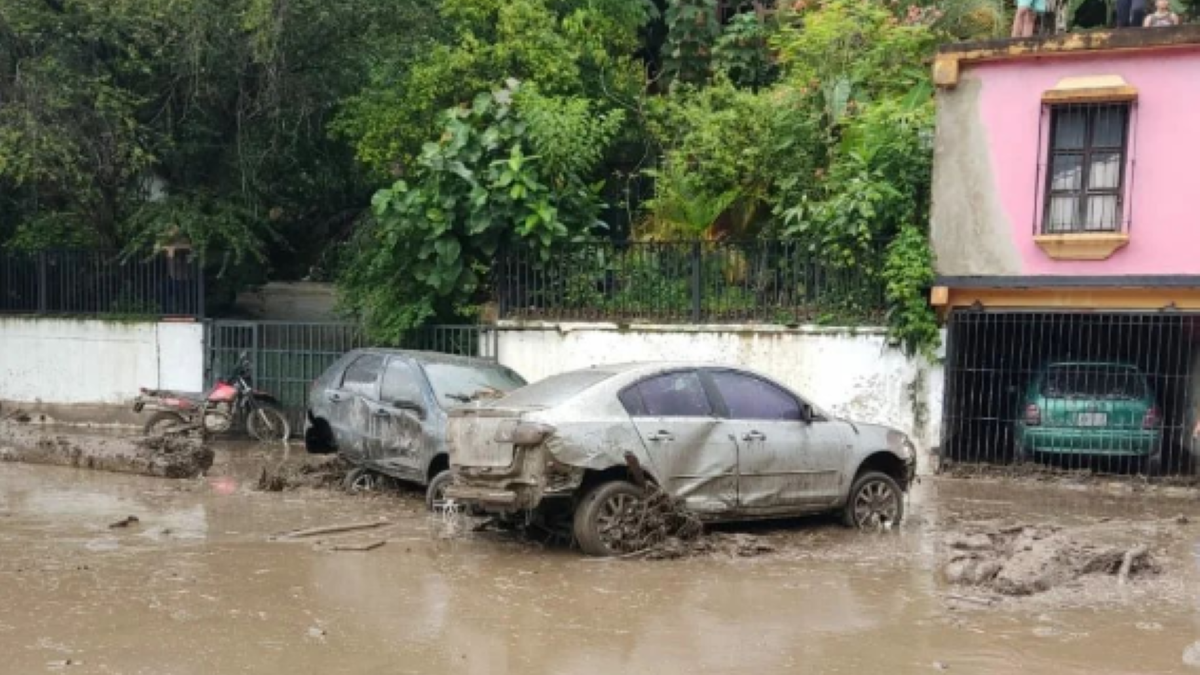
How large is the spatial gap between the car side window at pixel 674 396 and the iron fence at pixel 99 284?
11589mm

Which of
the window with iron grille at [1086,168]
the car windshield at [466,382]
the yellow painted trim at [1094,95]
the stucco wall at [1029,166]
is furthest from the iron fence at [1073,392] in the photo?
the car windshield at [466,382]

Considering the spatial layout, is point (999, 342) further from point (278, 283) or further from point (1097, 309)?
point (278, 283)

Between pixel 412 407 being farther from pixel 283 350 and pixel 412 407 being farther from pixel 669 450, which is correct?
pixel 283 350

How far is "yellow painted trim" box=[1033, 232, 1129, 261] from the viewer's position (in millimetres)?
13539

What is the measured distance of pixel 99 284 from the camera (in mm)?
19703

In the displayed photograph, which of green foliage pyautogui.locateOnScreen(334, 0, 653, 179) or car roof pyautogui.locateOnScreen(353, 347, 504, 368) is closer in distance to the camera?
car roof pyautogui.locateOnScreen(353, 347, 504, 368)

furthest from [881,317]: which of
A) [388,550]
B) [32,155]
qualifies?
[32,155]

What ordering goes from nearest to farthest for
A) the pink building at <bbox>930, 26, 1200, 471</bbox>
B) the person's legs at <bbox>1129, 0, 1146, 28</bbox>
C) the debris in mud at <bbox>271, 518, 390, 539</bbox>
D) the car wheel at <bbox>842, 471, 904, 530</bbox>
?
1. the debris in mud at <bbox>271, 518, 390, 539</bbox>
2. the car wheel at <bbox>842, 471, 904, 530</bbox>
3. the pink building at <bbox>930, 26, 1200, 471</bbox>
4. the person's legs at <bbox>1129, 0, 1146, 28</bbox>

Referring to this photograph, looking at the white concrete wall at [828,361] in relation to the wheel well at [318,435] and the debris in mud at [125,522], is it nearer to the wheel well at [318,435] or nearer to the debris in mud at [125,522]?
the wheel well at [318,435]

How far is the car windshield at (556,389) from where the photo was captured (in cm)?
909

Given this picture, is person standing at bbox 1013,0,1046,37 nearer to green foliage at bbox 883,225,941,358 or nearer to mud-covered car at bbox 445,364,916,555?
green foliage at bbox 883,225,941,358

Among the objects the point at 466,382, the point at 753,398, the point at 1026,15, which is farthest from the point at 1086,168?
the point at 466,382

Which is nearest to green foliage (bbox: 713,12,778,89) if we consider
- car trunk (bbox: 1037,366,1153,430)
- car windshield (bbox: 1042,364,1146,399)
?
car windshield (bbox: 1042,364,1146,399)

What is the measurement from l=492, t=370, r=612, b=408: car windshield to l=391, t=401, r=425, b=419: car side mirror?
6.41ft
